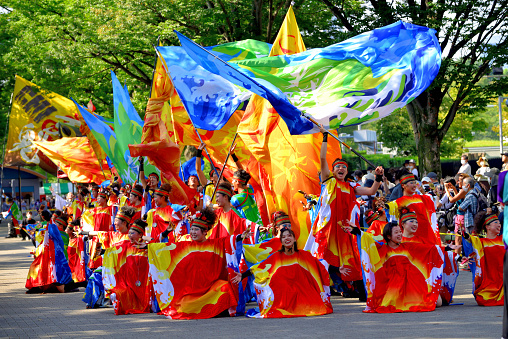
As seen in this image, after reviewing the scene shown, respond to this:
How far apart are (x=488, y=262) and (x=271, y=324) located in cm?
278

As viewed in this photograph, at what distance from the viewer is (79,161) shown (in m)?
17.1

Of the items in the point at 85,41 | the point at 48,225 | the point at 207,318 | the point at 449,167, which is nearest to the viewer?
the point at 207,318

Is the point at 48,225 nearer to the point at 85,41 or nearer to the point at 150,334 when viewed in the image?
the point at 150,334

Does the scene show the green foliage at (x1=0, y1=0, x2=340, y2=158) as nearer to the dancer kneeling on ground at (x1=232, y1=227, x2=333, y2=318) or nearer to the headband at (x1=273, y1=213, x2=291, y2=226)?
the headband at (x1=273, y1=213, x2=291, y2=226)

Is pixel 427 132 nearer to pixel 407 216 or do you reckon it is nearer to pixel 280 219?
pixel 407 216

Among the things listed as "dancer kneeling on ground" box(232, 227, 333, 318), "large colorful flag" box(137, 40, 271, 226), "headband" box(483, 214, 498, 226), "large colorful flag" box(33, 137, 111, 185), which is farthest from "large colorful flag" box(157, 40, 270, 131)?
"large colorful flag" box(33, 137, 111, 185)

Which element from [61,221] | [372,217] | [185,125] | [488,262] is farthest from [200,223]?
[61,221]

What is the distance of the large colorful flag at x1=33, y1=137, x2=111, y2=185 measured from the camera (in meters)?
17.1

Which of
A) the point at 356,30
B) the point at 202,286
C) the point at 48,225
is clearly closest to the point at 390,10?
the point at 356,30

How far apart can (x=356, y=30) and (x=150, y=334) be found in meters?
12.8

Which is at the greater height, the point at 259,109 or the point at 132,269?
the point at 259,109

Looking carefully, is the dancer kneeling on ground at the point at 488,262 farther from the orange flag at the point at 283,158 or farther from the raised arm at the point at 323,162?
the orange flag at the point at 283,158

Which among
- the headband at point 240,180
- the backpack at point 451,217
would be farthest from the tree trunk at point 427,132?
the headband at point 240,180

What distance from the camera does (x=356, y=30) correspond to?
17.5m
